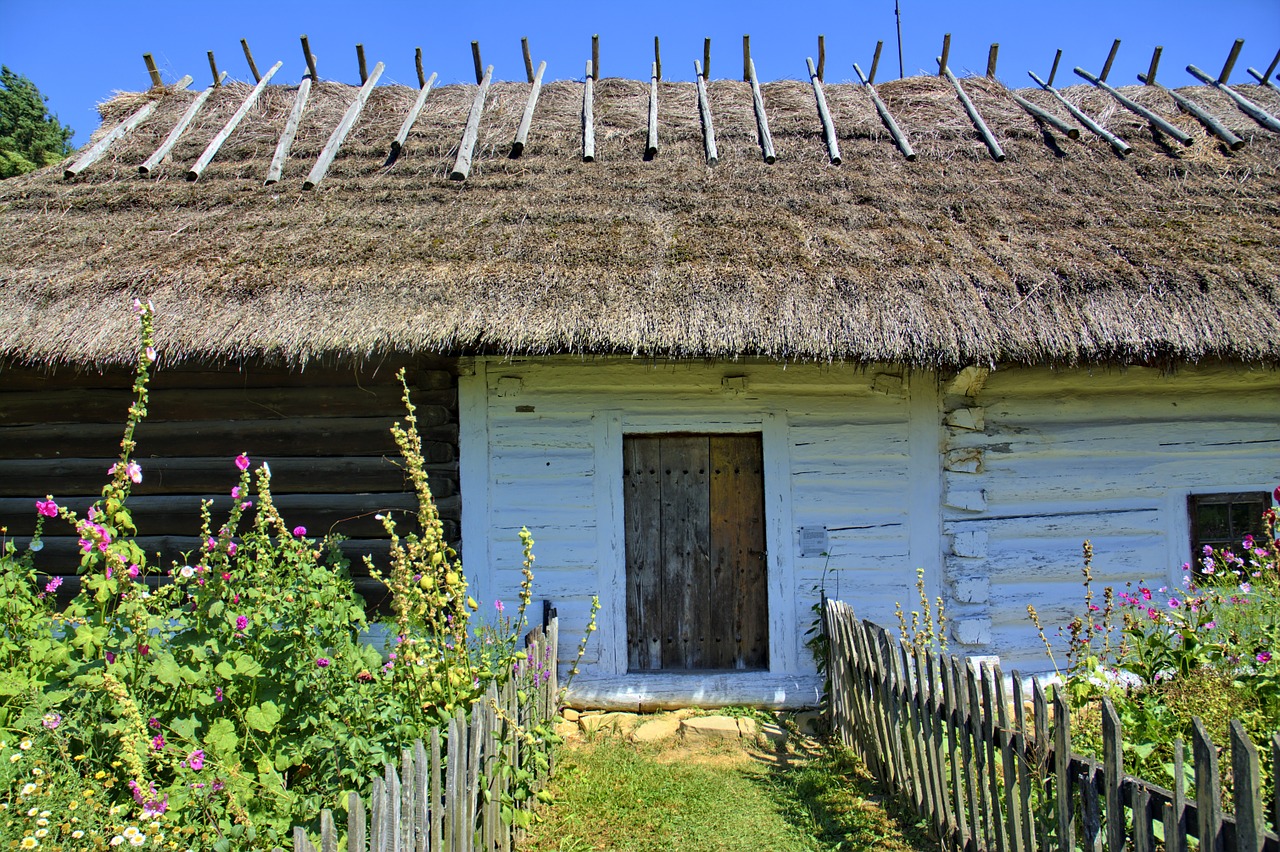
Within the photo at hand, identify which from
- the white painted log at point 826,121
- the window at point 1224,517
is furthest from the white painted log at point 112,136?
the window at point 1224,517

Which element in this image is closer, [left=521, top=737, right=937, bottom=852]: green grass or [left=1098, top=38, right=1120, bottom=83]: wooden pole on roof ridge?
→ [left=521, top=737, right=937, bottom=852]: green grass

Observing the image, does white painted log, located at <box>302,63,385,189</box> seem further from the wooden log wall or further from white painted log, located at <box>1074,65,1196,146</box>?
white painted log, located at <box>1074,65,1196,146</box>

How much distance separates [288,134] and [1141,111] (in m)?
7.25

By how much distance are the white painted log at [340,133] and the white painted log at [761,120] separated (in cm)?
345

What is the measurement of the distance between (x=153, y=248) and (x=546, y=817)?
14.7ft

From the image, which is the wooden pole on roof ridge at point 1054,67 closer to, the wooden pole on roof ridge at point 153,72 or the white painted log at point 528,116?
the white painted log at point 528,116

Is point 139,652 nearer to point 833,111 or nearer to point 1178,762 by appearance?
point 1178,762

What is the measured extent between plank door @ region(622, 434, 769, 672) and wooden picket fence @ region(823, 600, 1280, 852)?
117 cm

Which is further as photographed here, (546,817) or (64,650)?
(546,817)

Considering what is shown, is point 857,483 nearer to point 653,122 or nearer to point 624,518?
point 624,518

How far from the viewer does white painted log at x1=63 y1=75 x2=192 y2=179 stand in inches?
258

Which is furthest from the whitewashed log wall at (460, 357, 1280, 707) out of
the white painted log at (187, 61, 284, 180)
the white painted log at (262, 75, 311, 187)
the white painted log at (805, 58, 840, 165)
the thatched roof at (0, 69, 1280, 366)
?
the white painted log at (187, 61, 284, 180)

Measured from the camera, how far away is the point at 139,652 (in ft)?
8.06

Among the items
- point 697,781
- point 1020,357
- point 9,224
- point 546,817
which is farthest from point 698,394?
point 9,224
